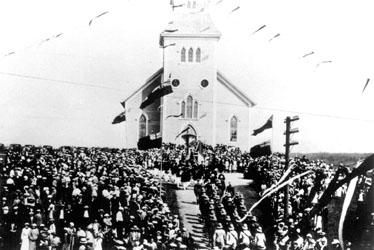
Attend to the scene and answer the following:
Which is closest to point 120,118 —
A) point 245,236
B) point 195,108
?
point 195,108

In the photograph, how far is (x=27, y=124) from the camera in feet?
32.2

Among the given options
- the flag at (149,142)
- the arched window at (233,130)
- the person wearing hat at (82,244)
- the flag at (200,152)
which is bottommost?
the person wearing hat at (82,244)

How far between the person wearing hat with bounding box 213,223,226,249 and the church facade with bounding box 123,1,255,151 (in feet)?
8.19

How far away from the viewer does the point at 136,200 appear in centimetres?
903

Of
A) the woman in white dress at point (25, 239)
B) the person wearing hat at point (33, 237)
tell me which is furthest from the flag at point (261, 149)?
the woman in white dress at point (25, 239)

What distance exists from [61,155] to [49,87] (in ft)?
5.65

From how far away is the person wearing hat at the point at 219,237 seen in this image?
831 centimetres

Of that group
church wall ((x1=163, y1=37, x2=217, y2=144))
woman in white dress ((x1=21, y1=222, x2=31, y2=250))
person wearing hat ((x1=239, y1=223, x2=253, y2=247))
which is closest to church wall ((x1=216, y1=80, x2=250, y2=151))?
church wall ((x1=163, y1=37, x2=217, y2=144))

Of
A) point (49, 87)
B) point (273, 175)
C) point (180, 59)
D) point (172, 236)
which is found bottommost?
point (172, 236)

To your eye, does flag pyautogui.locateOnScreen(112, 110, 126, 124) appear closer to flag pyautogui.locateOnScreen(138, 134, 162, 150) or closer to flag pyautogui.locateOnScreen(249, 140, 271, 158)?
flag pyautogui.locateOnScreen(138, 134, 162, 150)

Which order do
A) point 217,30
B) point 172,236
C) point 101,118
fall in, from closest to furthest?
point 172,236, point 217,30, point 101,118

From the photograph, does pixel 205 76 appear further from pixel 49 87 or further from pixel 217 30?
pixel 49 87

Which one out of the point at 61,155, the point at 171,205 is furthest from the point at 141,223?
the point at 61,155

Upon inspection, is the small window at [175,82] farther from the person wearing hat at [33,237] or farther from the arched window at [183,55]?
the person wearing hat at [33,237]
